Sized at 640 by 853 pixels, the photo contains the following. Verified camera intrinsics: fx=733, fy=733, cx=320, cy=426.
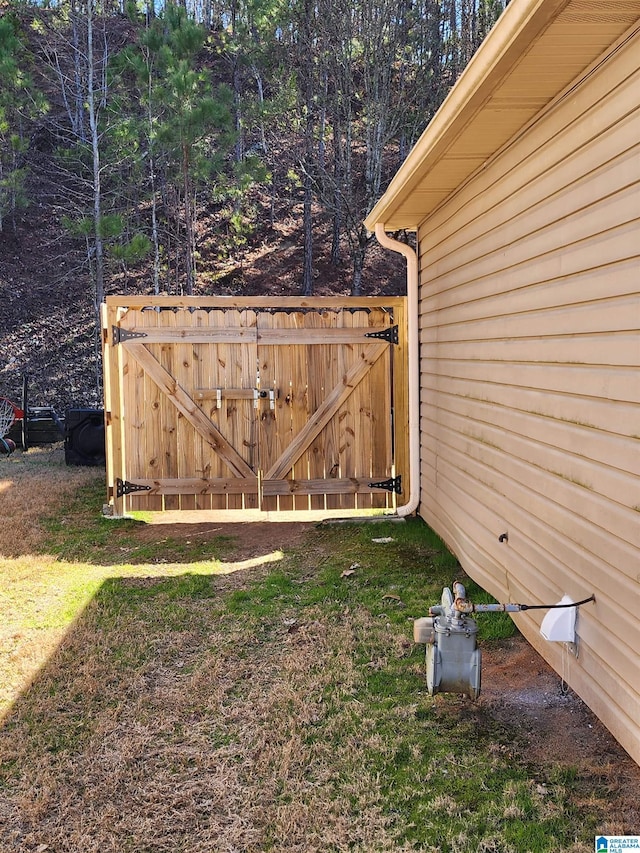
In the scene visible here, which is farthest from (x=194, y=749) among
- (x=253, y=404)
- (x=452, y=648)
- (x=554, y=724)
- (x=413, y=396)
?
(x=413, y=396)

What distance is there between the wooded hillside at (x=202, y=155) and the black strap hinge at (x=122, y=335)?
617 cm

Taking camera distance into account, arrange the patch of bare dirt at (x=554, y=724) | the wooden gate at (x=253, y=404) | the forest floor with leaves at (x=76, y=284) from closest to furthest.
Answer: the patch of bare dirt at (x=554, y=724) < the wooden gate at (x=253, y=404) < the forest floor with leaves at (x=76, y=284)

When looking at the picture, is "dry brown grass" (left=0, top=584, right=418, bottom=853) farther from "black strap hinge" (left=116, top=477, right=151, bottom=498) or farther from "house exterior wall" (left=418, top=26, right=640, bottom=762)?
"black strap hinge" (left=116, top=477, right=151, bottom=498)

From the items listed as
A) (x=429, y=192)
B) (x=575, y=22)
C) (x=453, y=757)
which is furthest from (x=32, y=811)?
(x=429, y=192)

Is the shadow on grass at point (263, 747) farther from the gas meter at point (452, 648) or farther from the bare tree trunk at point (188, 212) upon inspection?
the bare tree trunk at point (188, 212)

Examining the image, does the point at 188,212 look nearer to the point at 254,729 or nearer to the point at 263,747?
the point at 254,729

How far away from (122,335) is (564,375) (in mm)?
4145

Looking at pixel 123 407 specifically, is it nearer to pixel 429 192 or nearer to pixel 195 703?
pixel 429 192

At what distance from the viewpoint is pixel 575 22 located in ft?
7.38

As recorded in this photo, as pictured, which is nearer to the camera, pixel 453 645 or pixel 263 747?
pixel 263 747

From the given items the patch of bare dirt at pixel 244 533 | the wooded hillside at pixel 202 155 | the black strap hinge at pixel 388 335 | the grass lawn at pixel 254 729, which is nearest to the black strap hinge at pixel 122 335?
the patch of bare dirt at pixel 244 533

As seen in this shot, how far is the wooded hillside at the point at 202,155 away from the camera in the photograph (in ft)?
38.8

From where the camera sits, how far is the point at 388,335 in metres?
6.26

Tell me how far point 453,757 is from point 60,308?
647 inches
